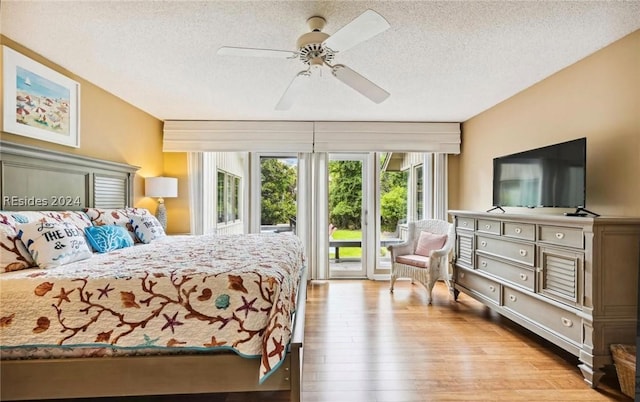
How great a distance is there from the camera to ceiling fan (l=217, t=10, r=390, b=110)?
5.53 ft

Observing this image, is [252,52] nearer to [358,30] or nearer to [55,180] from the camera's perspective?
[358,30]

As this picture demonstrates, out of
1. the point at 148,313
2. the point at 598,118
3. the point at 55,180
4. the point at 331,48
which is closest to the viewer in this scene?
the point at 148,313

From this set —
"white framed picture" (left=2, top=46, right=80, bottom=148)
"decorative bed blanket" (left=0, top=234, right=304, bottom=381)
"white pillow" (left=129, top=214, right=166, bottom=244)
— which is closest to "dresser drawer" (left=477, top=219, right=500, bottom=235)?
"decorative bed blanket" (left=0, top=234, right=304, bottom=381)

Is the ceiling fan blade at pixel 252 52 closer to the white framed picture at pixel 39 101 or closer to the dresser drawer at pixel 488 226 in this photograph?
the white framed picture at pixel 39 101

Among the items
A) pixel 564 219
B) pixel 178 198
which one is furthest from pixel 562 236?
pixel 178 198

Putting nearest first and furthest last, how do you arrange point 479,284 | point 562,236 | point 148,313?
point 148,313, point 562,236, point 479,284

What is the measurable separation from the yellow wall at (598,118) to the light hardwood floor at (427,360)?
1235mm

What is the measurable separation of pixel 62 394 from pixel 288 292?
4.09ft

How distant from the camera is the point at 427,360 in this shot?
2.39m

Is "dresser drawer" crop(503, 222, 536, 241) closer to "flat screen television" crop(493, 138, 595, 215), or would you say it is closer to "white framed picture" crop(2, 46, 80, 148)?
"flat screen television" crop(493, 138, 595, 215)

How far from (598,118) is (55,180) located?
457 cm

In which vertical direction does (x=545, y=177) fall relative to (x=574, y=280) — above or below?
above

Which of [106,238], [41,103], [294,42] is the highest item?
[294,42]

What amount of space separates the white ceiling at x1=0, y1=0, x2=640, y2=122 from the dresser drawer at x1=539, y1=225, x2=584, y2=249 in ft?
4.56
